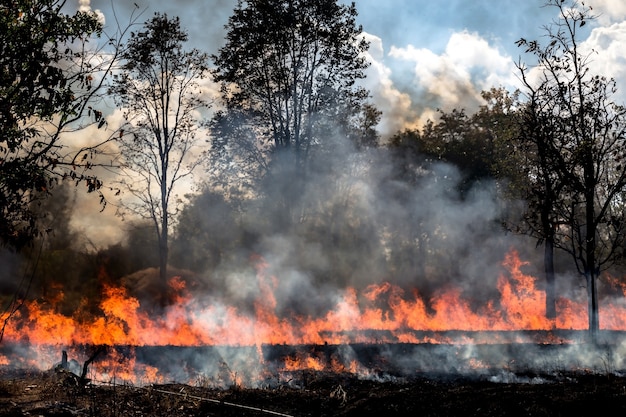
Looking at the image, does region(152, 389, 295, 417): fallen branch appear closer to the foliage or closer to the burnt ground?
the burnt ground

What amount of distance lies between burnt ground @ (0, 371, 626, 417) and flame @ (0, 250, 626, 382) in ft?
16.9

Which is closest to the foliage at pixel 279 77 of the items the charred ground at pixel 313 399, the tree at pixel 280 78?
the tree at pixel 280 78

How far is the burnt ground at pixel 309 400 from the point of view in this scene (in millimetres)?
8516

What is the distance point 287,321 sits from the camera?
24609mm

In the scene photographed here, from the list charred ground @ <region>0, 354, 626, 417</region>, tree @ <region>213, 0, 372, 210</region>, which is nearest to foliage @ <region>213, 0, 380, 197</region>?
tree @ <region>213, 0, 372, 210</region>

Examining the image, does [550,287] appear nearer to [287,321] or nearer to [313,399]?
[287,321]

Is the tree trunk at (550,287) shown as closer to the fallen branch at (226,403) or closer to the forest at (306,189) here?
the forest at (306,189)

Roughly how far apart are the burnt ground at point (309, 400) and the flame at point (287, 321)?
5.17 meters

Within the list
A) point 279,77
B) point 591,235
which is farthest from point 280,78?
point 591,235

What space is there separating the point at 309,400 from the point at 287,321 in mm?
13406

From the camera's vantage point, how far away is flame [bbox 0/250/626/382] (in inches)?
766

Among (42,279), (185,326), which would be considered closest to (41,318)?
(185,326)

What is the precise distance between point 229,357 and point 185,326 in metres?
5.65

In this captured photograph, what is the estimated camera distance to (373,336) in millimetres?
22578
